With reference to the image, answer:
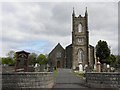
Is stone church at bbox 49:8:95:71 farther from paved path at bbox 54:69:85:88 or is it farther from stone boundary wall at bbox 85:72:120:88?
stone boundary wall at bbox 85:72:120:88

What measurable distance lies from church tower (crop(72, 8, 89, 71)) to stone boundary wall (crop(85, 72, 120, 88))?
62.0m

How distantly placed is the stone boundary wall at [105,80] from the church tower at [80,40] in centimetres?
6197

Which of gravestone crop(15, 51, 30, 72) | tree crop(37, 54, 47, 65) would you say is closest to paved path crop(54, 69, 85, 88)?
gravestone crop(15, 51, 30, 72)

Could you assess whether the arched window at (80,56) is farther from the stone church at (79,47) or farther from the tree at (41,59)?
the tree at (41,59)

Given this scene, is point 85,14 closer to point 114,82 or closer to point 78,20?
point 78,20

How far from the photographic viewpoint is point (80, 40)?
271 feet

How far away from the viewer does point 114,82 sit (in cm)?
1673

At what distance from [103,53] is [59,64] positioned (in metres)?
15.7

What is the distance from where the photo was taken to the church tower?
81500 millimetres

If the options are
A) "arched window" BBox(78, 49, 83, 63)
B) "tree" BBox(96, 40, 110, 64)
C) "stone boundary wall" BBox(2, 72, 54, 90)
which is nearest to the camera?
"stone boundary wall" BBox(2, 72, 54, 90)

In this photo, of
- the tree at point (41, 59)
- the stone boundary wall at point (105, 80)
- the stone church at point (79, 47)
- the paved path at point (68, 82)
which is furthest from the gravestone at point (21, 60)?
the tree at point (41, 59)

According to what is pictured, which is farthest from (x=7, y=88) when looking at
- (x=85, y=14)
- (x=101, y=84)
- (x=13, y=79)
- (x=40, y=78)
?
(x=85, y=14)

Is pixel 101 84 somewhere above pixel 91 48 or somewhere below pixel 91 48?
below

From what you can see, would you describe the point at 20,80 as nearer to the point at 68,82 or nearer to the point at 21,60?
the point at 68,82
